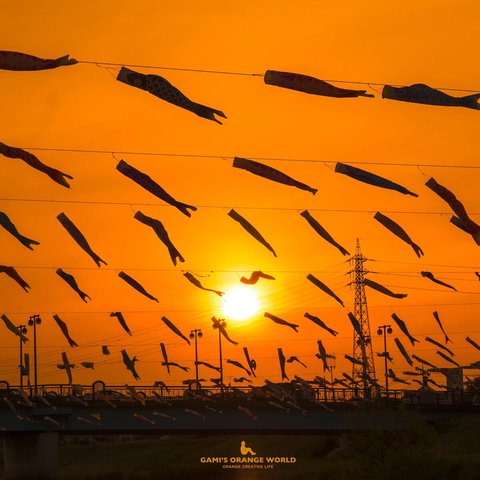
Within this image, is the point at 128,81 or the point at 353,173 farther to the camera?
the point at 353,173

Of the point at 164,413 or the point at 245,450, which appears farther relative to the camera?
the point at 245,450

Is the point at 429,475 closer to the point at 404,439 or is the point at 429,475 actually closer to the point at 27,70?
the point at 404,439

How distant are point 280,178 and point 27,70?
14.5 metres

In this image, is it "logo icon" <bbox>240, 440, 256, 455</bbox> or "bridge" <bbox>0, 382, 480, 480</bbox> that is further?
"logo icon" <bbox>240, 440, 256, 455</bbox>

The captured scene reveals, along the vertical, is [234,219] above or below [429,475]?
above

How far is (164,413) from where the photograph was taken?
130375 millimetres

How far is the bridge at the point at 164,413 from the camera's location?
422 feet

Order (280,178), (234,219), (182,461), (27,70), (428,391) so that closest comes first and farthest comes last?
1. (27,70)
2. (280,178)
3. (234,219)
4. (428,391)
5. (182,461)

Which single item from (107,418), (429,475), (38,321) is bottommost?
(429,475)

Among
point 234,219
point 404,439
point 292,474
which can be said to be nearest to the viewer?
point 234,219

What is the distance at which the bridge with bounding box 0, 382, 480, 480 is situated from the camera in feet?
422

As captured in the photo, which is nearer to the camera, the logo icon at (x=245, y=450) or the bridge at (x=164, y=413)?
the bridge at (x=164, y=413)

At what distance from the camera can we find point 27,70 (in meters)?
47.3

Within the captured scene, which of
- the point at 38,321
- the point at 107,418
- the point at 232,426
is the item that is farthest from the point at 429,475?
the point at 38,321
